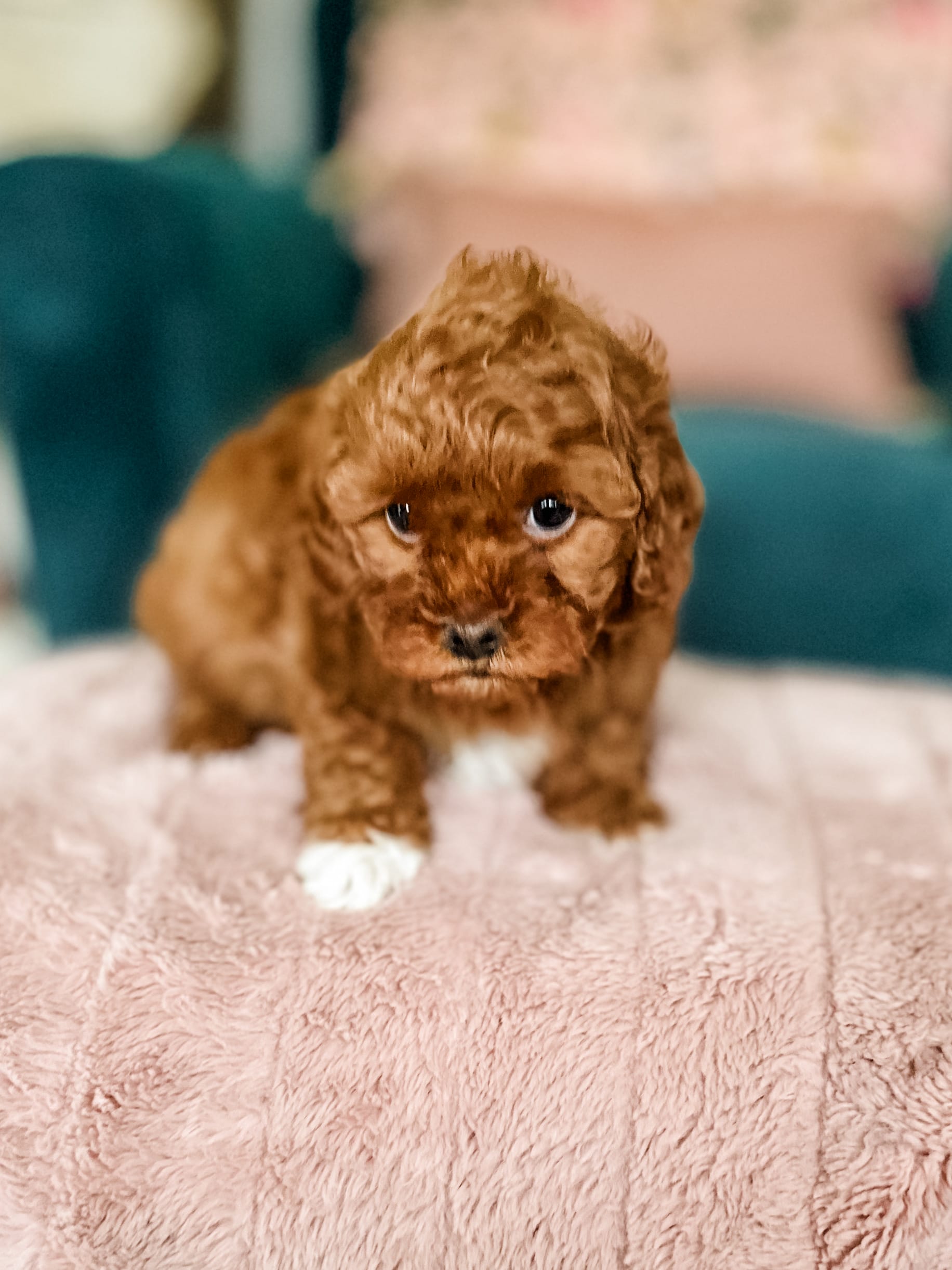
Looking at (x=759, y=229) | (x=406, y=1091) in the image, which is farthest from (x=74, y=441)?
(x=759, y=229)

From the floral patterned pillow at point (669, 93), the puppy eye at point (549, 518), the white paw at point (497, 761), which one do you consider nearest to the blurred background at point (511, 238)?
the floral patterned pillow at point (669, 93)

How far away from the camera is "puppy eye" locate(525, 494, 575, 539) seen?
0.92 meters

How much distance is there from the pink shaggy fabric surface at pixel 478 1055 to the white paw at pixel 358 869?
0.07 feet

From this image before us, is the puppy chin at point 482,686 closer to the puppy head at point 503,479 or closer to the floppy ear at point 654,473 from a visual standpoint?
the puppy head at point 503,479

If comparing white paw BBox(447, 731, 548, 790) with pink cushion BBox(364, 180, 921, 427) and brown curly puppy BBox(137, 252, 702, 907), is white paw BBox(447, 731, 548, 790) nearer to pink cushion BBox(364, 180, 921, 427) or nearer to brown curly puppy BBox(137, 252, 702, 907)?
brown curly puppy BBox(137, 252, 702, 907)

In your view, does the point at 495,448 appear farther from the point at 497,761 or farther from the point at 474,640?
the point at 497,761

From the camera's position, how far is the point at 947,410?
2.46m

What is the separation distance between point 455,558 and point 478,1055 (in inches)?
19.6

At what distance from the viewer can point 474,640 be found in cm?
94

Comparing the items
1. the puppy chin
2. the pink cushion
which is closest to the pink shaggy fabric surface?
the puppy chin

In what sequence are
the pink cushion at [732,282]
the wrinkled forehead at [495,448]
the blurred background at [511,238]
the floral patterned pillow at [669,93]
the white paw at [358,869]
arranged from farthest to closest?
the floral patterned pillow at [669,93] < the pink cushion at [732,282] < the blurred background at [511,238] < the white paw at [358,869] < the wrinkled forehead at [495,448]

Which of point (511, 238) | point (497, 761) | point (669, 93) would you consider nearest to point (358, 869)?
point (497, 761)

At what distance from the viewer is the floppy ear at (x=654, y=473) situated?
0.96m

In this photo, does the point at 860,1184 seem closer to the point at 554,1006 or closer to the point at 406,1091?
the point at 554,1006
